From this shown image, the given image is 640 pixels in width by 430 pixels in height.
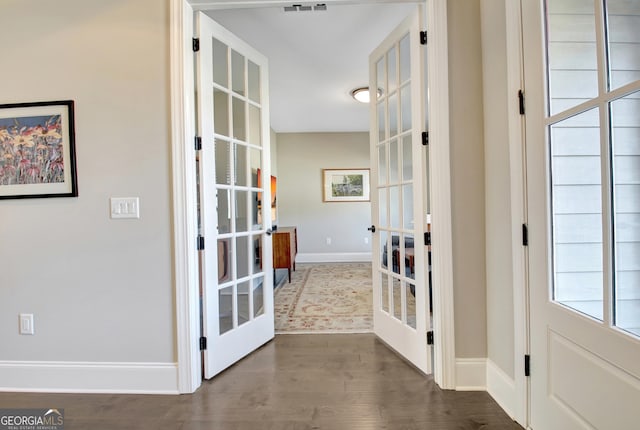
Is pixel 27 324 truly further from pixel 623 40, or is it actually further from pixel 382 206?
pixel 623 40

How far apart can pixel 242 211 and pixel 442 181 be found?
1.36m

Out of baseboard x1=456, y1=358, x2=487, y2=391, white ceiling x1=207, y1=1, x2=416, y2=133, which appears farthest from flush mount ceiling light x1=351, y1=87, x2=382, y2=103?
baseboard x1=456, y1=358, x2=487, y2=391

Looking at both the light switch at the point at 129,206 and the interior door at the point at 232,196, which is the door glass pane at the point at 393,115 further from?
the light switch at the point at 129,206

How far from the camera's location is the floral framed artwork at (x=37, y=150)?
172 centimetres

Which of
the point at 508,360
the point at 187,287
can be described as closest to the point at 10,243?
the point at 187,287

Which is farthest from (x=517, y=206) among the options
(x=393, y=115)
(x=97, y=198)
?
(x=97, y=198)

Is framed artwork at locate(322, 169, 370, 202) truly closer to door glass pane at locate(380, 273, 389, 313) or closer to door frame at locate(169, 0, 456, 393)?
door glass pane at locate(380, 273, 389, 313)

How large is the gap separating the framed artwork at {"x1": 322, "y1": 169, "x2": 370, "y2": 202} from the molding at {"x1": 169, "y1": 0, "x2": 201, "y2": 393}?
426cm

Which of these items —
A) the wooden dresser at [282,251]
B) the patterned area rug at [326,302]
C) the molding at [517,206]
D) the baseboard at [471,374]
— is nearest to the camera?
the molding at [517,206]

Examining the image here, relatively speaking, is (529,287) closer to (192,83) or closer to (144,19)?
(192,83)

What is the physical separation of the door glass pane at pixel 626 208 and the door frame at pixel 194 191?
0.75 metres

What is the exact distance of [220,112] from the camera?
195cm

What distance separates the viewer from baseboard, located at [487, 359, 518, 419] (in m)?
1.44

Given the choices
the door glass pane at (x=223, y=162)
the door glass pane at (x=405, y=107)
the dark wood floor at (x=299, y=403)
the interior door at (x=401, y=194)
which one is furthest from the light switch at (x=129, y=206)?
the door glass pane at (x=405, y=107)
